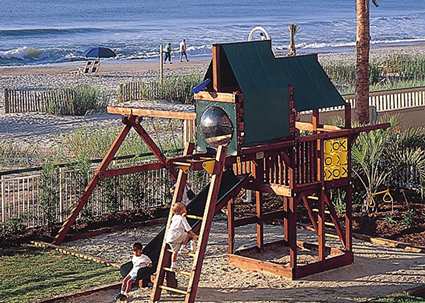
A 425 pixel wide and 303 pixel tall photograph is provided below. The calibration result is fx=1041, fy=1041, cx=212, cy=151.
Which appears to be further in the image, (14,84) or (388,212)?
(14,84)

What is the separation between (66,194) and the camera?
16734 mm

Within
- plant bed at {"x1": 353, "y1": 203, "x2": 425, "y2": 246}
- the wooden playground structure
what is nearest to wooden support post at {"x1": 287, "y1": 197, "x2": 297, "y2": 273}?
the wooden playground structure

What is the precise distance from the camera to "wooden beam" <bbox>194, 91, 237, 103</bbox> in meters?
12.7

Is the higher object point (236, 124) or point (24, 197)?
point (236, 124)

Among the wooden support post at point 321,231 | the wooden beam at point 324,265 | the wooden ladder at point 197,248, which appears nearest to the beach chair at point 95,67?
the wooden beam at point 324,265

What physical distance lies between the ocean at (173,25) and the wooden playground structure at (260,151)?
154ft

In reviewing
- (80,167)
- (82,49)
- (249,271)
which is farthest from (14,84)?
(249,271)

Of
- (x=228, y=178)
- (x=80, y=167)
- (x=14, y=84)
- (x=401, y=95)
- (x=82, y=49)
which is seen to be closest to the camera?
(x=228, y=178)

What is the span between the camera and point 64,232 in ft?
51.8

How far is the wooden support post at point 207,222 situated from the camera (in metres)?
11.9

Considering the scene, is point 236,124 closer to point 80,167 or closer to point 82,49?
point 80,167

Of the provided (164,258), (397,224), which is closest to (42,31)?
(397,224)

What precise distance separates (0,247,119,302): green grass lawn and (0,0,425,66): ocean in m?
45.3

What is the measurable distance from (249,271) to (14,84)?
107 ft
